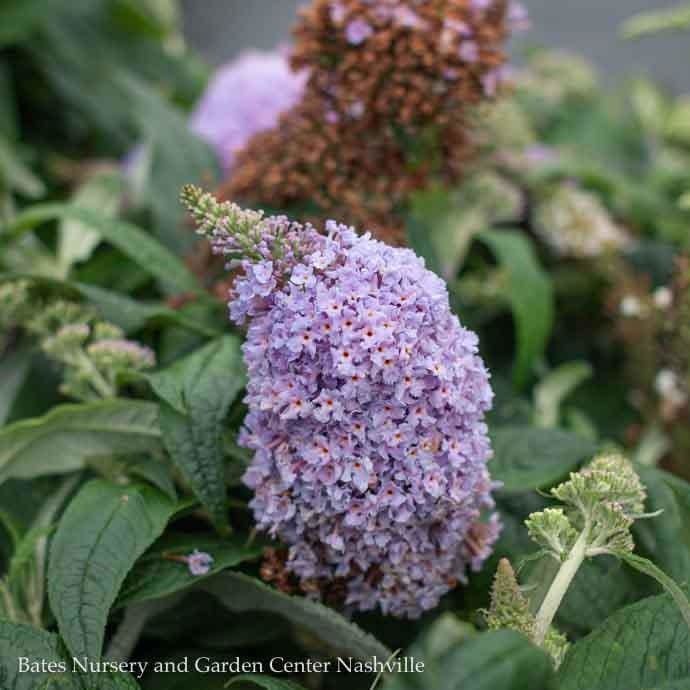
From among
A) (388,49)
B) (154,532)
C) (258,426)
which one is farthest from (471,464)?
(388,49)

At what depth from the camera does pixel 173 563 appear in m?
0.92

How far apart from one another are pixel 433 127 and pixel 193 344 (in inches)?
15.4

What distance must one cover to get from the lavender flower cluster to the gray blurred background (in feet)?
7.34

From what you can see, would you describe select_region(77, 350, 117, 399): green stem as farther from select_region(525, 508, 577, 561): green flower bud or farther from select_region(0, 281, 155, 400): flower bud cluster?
select_region(525, 508, 577, 561): green flower bud

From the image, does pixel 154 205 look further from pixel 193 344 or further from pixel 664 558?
pixel 664 558

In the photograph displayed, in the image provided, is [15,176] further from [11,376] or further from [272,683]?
[272,683]

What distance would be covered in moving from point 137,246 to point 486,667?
0.71 m

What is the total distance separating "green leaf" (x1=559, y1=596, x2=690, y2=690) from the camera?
76 cm

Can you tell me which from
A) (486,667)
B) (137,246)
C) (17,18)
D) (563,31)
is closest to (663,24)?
(137,246)

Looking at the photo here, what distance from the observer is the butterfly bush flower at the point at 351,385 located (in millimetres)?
775

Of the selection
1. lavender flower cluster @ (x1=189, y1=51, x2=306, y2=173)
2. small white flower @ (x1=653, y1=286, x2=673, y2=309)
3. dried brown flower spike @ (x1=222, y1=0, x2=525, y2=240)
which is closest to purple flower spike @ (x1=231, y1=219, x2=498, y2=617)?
dried brown flower spike @ (x1=222, y1=0, x2=525, y2=240)

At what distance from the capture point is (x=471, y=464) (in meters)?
0.83

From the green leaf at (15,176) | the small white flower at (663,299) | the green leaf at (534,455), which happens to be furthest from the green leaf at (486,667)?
the green leaf at (15,176)

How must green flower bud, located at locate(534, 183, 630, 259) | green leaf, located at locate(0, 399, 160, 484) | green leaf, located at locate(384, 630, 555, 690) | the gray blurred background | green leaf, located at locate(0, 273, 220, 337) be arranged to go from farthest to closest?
the gray blurred background, green flower bud, located at locate(534, 183, 630, 259), green leaf, located at locate(0, 273, 220, 337), green leaf, located at locate(0, 399, 160, 484), green leaf, located at locate(384, 630, 555, 690)
